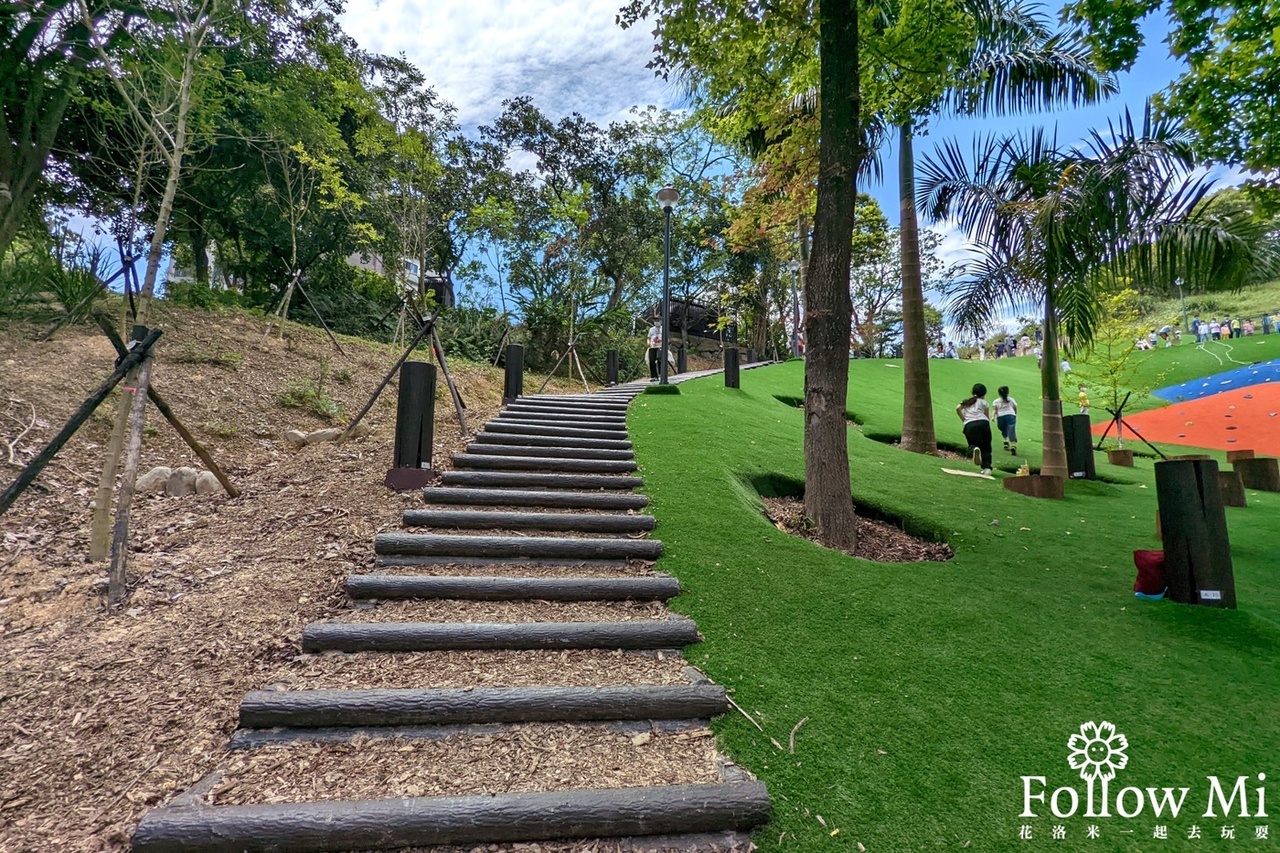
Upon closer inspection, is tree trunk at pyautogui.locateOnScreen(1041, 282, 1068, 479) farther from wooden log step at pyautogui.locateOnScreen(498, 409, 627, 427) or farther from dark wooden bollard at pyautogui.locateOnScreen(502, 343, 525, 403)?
dark wooden bollard at pyautogui.locateOnScreen(502, 343, 525, 403)

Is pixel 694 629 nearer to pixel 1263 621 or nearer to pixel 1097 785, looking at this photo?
pixel 1097 785

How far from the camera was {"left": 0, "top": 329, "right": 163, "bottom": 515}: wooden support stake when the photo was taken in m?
2.78

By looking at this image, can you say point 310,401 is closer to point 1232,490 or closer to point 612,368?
point 612,368

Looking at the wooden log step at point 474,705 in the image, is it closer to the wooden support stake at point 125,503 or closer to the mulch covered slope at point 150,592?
the mulch covered slope at point 150,592

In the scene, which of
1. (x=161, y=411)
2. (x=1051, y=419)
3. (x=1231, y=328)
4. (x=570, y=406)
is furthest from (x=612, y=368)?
(x=1231, y=328)

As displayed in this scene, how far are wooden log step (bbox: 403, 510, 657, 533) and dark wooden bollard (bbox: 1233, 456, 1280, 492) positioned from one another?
34.5 feet

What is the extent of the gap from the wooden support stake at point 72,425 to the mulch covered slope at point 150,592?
0.77 m

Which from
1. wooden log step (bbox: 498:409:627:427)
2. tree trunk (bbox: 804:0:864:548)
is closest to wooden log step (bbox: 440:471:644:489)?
tree trunk (bbox: 804:0:864:548)

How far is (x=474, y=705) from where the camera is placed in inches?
96.4

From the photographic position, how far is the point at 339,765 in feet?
7.09

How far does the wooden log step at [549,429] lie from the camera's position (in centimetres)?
699

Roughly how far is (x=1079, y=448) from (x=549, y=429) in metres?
8.41

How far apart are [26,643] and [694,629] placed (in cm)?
360

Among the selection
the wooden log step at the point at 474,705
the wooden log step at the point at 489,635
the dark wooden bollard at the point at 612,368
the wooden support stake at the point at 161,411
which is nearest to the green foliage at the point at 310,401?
the wooden support stake at the point at 161,411
